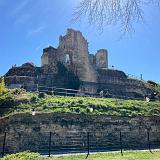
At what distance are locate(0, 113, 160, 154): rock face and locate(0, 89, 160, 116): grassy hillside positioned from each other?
1.12 meters

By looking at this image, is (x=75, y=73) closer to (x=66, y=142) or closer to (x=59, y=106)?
(x=59, y=106)

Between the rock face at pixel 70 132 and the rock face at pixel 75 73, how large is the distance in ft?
60.9

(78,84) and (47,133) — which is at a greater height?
(78,84)

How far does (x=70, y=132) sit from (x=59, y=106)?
365cm

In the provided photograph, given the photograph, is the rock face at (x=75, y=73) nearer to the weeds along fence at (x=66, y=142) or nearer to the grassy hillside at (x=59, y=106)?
the grassy hillside at (x=59, y=106)

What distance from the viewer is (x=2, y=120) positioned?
77.0ft

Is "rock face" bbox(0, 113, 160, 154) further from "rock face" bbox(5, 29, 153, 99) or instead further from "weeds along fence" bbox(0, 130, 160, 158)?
"rock face" bbox(5, 29, 153, 99)

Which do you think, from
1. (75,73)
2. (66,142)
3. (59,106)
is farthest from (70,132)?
(75,73)

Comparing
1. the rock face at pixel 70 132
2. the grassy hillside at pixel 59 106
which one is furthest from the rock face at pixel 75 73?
the rock face at pixel 70 132

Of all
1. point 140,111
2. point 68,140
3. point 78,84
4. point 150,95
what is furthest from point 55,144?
point 150,95

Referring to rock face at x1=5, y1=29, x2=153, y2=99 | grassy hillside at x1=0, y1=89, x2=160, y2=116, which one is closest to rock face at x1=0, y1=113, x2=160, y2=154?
grassy hillside at x1=0, y1=89, x2=160, y2=116

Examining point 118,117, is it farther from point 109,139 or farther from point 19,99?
point 19,99

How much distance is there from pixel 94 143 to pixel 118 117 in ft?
12.0

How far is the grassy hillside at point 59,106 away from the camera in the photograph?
83.9 ft
